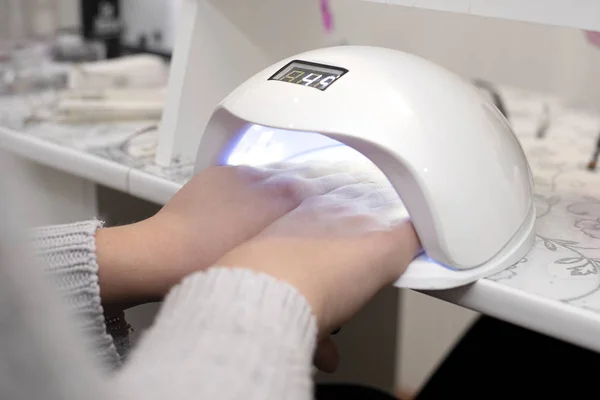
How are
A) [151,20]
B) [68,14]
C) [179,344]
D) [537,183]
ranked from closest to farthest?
[179,344] < [537,183] < [151,20] < [68,14]

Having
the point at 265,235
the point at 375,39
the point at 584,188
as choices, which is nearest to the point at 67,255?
the point at 265,235

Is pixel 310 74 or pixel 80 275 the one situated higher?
pixel 310 74

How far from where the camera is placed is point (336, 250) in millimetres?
424

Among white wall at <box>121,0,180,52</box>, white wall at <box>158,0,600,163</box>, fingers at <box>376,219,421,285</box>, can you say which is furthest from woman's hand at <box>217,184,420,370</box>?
white wall at <box>121,0,180,52</box>

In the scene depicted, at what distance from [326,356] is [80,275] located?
0.18m

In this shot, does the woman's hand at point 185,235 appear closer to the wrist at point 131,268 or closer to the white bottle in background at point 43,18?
the wrist at point 131,268

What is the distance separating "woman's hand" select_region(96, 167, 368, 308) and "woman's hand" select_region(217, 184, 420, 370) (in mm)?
28

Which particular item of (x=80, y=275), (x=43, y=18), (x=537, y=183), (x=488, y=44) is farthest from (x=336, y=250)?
(x=43, y=18)

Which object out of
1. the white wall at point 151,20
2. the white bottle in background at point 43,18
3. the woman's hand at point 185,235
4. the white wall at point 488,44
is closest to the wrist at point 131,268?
the woman's hand at point 185,235

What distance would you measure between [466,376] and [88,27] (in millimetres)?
896

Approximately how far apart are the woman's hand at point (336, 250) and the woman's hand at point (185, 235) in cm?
3

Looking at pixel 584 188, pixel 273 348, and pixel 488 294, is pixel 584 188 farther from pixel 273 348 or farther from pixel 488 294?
pixel 273 348

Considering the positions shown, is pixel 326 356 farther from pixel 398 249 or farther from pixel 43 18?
pixel 43 18

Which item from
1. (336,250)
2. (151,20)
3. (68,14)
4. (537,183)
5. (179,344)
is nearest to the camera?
(179,344)
